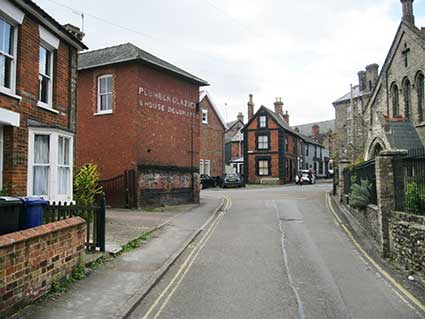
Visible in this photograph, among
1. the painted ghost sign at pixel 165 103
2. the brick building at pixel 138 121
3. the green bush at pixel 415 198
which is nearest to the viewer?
the green bush at pixel 415 198

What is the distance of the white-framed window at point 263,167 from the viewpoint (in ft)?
156

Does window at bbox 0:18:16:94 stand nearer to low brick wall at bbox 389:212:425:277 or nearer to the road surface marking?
the road surface marking

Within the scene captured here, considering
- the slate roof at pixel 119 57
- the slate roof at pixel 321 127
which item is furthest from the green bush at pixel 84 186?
the slate roof at pixel 321 127

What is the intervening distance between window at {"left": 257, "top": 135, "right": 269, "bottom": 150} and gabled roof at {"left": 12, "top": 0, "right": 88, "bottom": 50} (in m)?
35.6

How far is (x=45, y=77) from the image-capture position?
12344mm

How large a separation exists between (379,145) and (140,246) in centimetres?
1502

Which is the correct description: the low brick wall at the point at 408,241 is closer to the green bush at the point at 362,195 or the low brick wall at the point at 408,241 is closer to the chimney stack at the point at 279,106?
the green bush at the point at 362,195

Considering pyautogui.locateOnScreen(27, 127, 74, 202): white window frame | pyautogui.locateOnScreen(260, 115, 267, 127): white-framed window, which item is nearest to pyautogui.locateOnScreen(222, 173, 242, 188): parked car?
pyautogui.locateOnScreen(260, 115, 267, 127): white-framed window

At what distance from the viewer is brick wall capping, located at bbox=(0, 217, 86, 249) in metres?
5.33

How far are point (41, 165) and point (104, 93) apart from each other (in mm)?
10307

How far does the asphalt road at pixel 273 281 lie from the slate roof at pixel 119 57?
10267mm

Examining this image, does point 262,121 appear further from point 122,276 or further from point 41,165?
point 122,276

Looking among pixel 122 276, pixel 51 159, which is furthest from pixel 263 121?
pixel 122 276

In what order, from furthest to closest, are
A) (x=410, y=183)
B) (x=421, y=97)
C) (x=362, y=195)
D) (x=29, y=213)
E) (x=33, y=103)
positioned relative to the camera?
(x=421, y=97), (x=362, y=195), (x=33, y=103), (x=410, y=183), (x=29, y=213)
